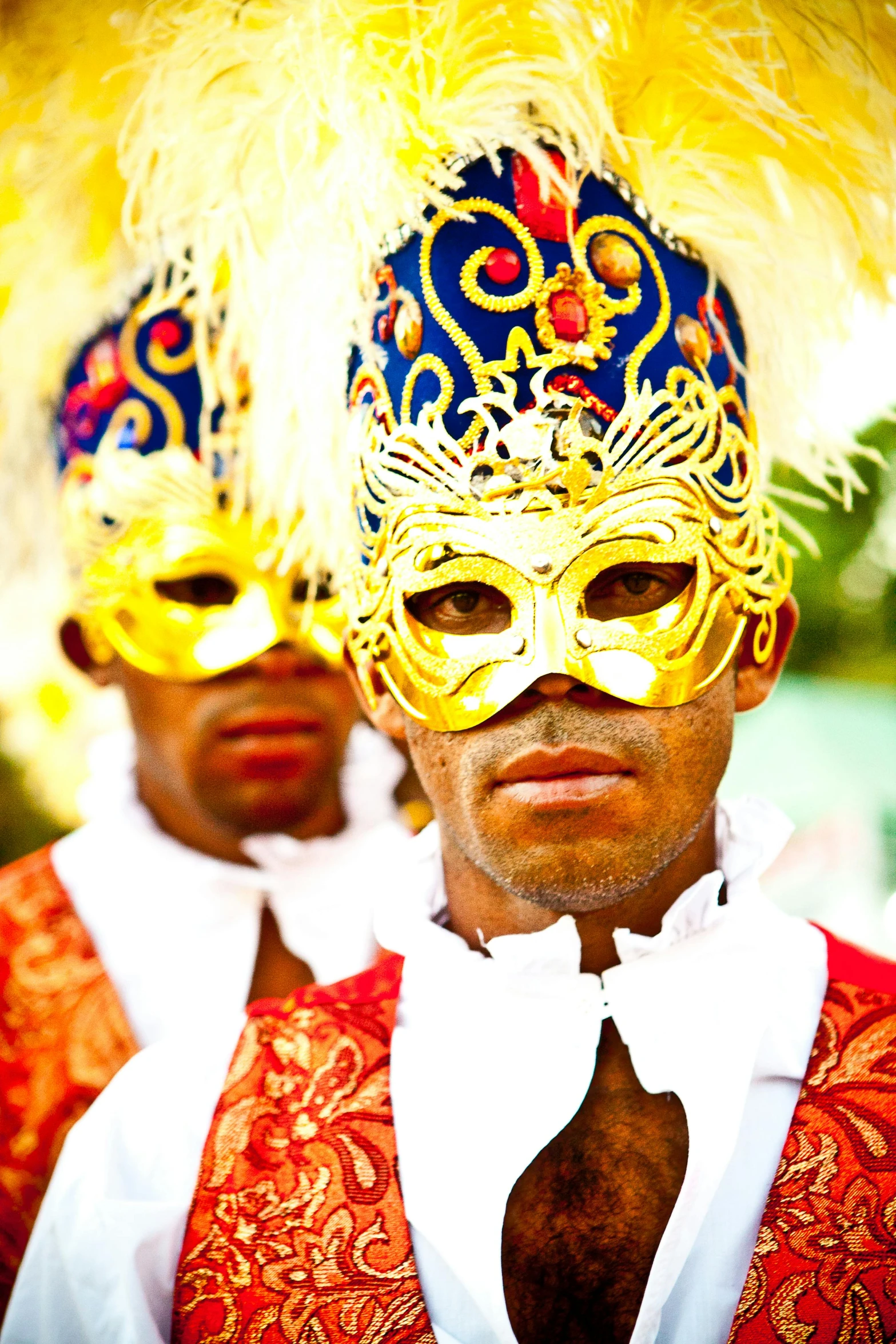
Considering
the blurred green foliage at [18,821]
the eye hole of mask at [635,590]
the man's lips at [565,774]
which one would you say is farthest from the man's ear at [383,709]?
the blurred green foliage at [18,821]

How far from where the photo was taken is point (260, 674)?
2.63 m

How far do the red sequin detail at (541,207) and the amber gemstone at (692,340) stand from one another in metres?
0.22

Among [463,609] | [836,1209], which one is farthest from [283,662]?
[836,1209]

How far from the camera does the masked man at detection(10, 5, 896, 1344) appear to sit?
164 cm

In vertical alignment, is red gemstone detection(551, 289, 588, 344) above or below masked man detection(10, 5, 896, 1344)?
above

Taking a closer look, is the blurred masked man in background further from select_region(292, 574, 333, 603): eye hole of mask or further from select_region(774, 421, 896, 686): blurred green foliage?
select_region(774, 421, 896, 686): blurred green foliage

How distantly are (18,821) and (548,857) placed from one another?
3.00 metres

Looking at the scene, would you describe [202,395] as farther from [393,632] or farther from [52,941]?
[52,941]

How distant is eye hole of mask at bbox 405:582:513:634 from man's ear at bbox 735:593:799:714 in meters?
0.42

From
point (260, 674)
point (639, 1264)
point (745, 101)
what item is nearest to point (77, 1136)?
point (639, 1264)

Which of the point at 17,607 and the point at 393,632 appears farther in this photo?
the point at 17,607

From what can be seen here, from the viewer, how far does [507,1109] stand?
1.74 meters

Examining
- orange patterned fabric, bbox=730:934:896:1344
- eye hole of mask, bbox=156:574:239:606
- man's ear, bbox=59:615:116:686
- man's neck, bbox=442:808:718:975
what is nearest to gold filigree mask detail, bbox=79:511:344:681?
eye hole of mask, bbox=156:574:239:606

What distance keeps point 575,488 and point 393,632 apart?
358mm
